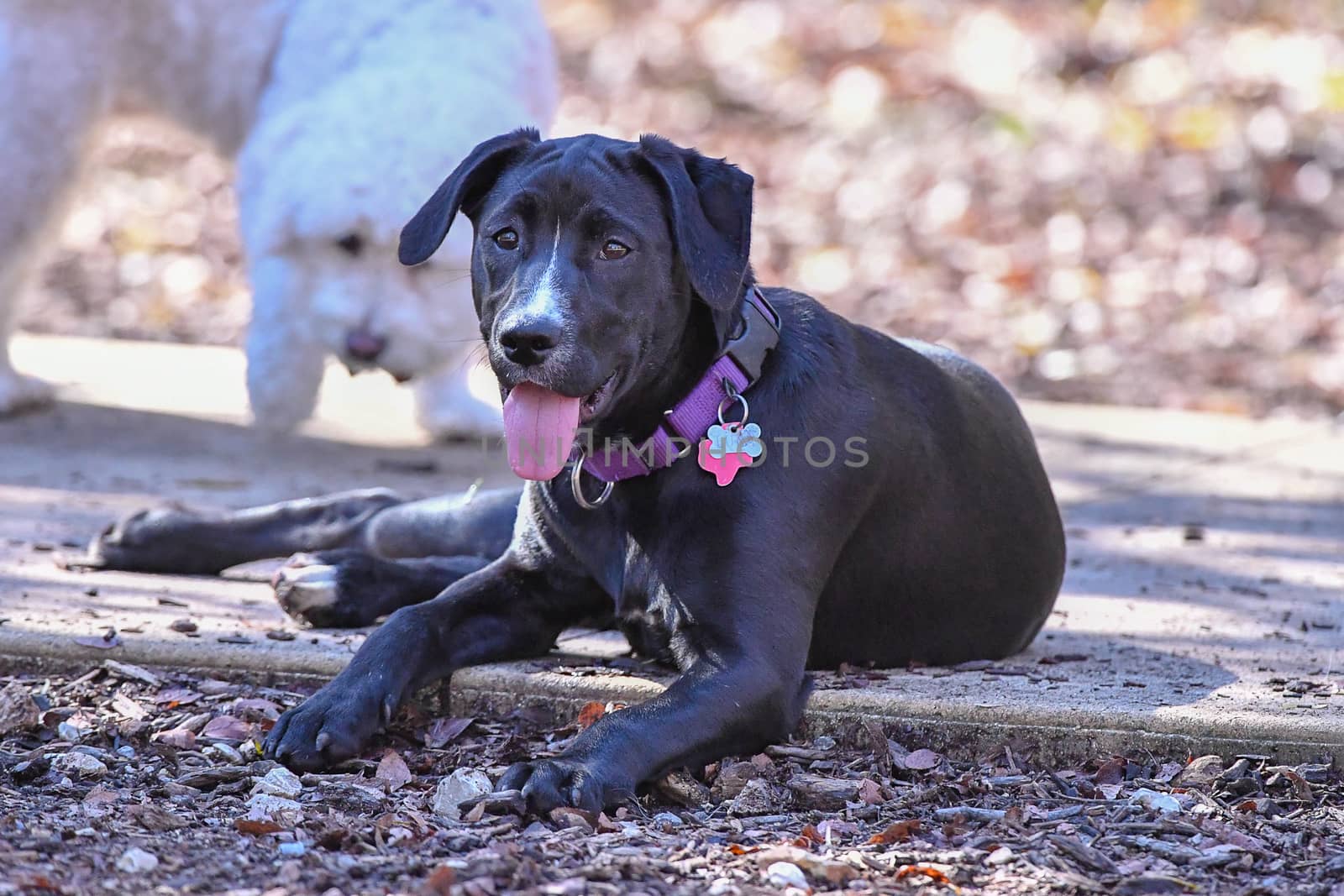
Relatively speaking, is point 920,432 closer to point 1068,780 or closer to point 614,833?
point 1068,780

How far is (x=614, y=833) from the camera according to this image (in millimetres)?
3006

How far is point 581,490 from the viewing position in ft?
12.4

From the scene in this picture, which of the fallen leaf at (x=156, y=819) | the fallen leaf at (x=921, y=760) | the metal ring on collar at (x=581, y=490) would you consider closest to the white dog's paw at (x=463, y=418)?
the metal ring on collar at (x=581, y=490)

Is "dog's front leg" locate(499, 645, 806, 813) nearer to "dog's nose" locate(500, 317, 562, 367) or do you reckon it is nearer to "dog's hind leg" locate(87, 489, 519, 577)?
"dog's nose" locate(500, 317, 562, 367)

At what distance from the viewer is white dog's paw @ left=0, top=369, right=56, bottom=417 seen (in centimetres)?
650

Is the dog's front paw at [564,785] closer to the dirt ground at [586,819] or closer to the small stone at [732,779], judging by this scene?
the dirt ground at [586,819]

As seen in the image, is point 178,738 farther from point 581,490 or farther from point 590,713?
point 581,490

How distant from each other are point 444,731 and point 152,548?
1395 millimetres

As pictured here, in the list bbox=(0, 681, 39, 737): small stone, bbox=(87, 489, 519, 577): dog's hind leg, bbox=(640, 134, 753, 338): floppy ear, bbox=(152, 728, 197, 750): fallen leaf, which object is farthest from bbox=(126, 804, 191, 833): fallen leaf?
bbox=(87, 489, 519, 577): dog's hind leg

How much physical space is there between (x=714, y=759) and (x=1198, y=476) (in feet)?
11.5

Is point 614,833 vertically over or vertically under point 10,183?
under

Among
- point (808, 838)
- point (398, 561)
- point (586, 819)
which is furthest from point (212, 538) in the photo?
point (808, 838)

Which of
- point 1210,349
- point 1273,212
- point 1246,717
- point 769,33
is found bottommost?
point 1246,717

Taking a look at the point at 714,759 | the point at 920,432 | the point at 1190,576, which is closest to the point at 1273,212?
the point at 1190,576
